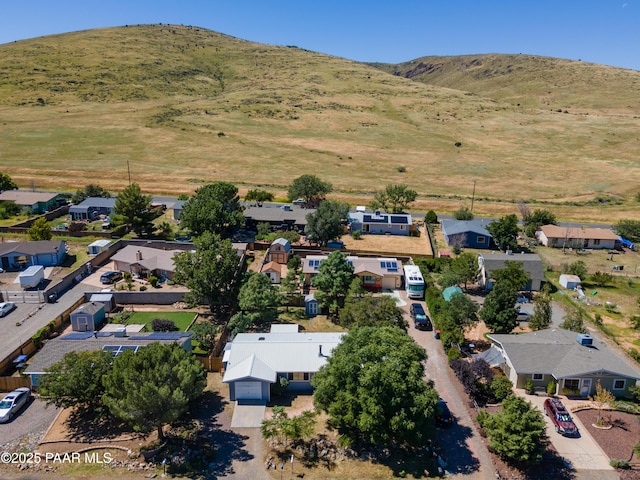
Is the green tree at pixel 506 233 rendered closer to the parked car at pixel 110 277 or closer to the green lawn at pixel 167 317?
the green lawn at pixel 167 317

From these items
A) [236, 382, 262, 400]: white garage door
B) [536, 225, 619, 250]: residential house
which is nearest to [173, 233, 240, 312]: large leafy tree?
[236, 382, 262, 400]: white garage door

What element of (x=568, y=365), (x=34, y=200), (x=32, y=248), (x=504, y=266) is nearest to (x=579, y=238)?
(x=504, y=266)

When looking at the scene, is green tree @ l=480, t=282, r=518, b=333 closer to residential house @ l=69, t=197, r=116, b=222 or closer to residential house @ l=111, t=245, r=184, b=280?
residential house @ l=111, t=245, r=184, b=280

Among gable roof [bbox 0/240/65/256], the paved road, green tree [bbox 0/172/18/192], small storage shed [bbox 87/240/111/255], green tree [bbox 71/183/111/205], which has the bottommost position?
the paved road

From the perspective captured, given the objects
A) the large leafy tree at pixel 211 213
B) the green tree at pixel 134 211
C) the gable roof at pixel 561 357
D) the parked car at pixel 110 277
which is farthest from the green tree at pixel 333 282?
the green tree at pixel 134 211

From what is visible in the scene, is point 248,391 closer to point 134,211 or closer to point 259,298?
point 259,298

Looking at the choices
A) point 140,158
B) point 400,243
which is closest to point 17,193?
point 140,158

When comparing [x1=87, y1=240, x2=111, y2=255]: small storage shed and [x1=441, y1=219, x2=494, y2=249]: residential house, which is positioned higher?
[x1=441, y1=219, x2=494, y2=249]: residential house
